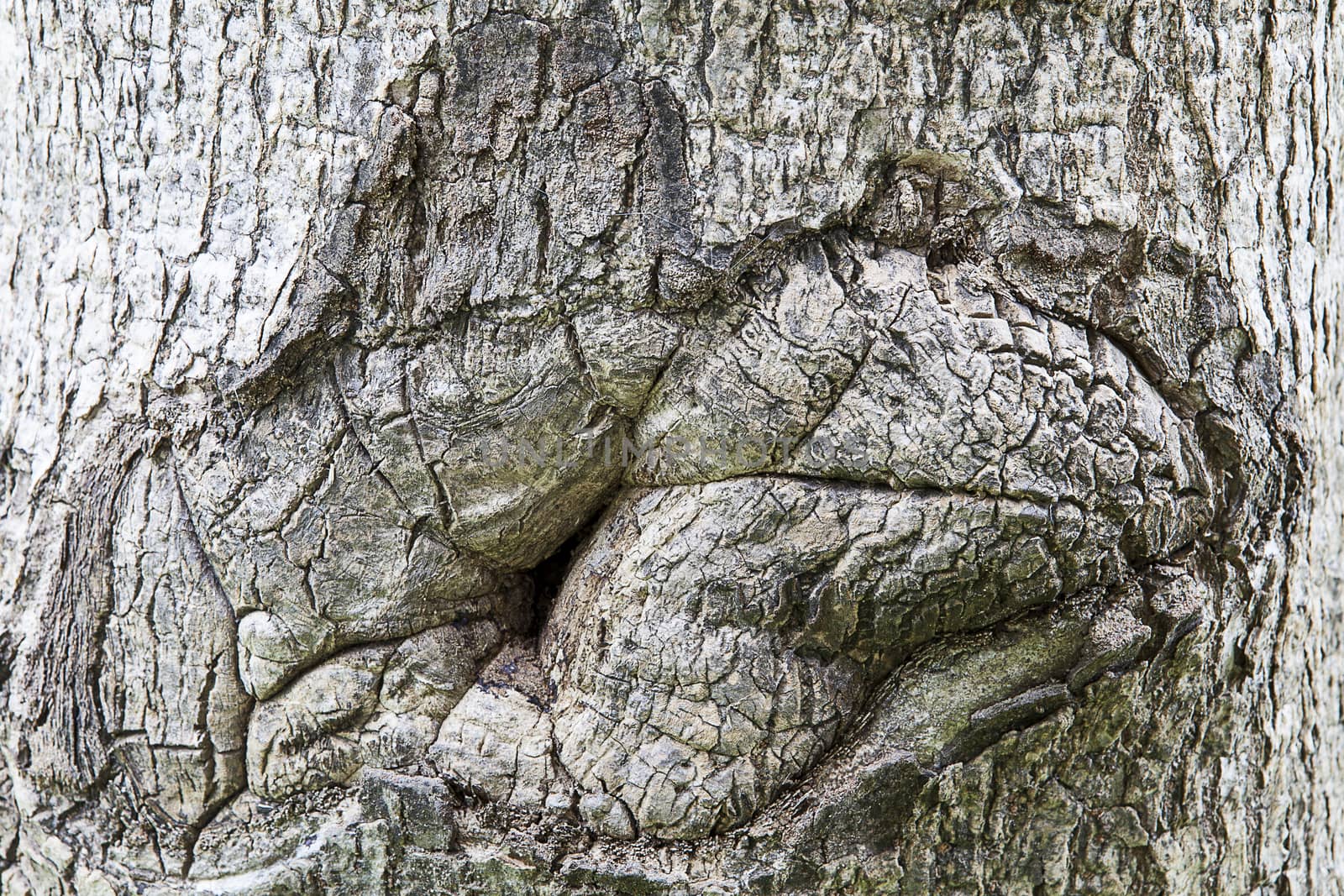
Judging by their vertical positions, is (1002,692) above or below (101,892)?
above

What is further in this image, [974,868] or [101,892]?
[101,892]

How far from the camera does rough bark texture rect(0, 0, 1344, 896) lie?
1.44 meters

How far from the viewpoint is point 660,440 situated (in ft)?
5.00

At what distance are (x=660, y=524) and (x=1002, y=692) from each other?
0.56 m

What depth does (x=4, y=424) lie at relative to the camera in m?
1.78

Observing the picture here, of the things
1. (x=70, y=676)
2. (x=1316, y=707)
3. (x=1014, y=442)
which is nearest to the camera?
(x=1014, y=442)

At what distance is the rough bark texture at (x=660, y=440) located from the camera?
1442mm

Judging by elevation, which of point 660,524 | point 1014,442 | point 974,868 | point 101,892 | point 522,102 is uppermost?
point 522,102

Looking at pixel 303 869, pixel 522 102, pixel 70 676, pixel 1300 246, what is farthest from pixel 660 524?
pixel 1300 246

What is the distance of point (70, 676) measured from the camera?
66.1 inches

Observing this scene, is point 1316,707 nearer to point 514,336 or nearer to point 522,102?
point 514,336

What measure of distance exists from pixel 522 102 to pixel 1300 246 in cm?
127

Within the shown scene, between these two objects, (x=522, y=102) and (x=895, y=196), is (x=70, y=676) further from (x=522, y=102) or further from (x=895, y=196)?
(x=895, y=196)

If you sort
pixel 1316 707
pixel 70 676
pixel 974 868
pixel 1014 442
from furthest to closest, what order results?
1. pixel 1316 707
2. pixel 70 676
3. pixel 974 868
4. pixel 1014 442
